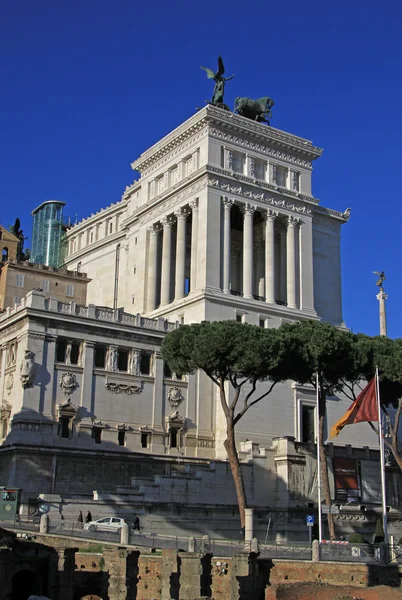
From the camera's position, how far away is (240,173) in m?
79.4

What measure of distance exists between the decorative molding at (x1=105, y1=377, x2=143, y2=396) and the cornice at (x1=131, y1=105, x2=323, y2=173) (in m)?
27.2

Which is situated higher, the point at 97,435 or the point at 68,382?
the point at 68,382

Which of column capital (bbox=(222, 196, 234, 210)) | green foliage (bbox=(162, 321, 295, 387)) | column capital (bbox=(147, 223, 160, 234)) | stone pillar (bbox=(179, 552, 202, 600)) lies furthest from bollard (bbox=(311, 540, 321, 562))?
column capital (bbox=(147, 223, 160, 234))

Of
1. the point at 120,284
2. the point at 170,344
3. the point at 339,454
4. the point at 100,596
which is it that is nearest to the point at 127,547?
the point at 100,596

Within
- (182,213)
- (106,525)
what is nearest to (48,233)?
(182,213)

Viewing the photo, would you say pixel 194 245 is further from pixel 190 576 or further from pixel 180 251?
pixel 190 576

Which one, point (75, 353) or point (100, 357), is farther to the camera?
point (100, 357)

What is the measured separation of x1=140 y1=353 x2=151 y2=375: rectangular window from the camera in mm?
66250

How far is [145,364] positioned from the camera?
66562 millimetres

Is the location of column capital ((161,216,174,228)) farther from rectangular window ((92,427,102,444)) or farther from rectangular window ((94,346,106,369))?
rectangular window ((92,427,102,444))

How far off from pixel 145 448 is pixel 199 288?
16.4 metres

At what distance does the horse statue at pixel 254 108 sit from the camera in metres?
83.4

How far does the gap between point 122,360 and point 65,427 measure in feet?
24.4

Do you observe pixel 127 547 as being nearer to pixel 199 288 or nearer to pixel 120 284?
pixel 199 288
